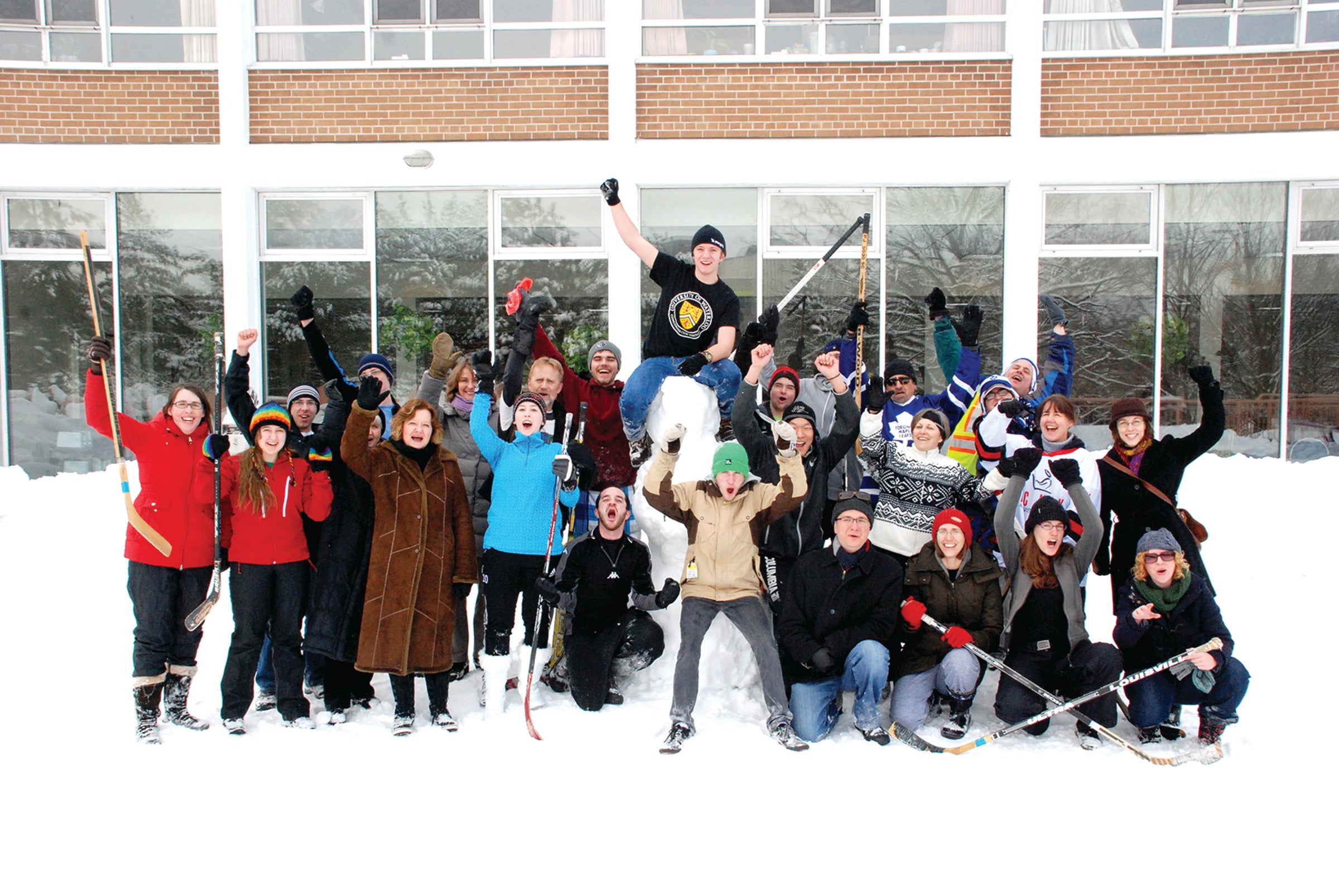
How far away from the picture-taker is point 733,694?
15.6 ft

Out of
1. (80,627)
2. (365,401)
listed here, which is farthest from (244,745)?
(80,627)

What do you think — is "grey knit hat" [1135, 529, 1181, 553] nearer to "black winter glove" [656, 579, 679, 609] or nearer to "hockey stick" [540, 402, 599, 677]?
"black winter glove" [656, 579, 679, 609]

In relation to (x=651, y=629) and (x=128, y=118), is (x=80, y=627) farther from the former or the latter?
(x=128, y=118)

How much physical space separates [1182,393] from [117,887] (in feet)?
32.0

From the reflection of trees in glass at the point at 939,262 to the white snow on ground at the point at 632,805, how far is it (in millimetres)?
4829

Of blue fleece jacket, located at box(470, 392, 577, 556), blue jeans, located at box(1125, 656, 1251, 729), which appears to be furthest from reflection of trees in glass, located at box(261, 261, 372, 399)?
blue jeans, located at box(1125, 656, 1251, 729)

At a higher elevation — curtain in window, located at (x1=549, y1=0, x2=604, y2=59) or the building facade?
curtain in window, located at (x1=549, y1=0, x2=604, y2=59)

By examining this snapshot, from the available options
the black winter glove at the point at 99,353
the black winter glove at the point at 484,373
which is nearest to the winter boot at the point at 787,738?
the black winter glove at the point at 484,373

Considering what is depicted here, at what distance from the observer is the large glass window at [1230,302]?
910 centimetres

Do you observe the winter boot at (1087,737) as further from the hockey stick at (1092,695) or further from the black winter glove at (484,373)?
the black winter glove at (484,373)

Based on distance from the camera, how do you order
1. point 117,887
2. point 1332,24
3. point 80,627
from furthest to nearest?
point 1332,24 < point 80,627 < point 117,887

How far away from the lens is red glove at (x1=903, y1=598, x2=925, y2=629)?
4.39 m

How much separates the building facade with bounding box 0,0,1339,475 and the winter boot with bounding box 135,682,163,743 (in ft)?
18.3

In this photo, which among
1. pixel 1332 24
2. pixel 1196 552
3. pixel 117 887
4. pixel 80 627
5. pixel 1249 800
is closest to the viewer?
pixel 117 887
